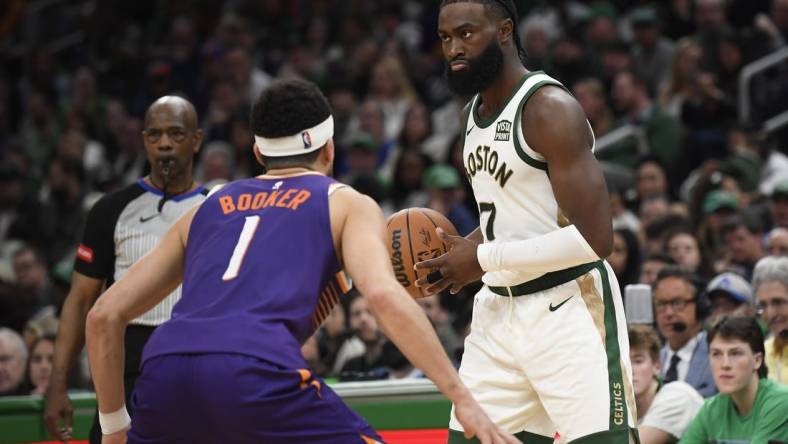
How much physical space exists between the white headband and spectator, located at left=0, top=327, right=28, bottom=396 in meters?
4.57

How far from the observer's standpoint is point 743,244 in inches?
340

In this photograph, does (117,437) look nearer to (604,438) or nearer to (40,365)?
(604,438)

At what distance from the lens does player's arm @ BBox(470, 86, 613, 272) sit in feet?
14.2

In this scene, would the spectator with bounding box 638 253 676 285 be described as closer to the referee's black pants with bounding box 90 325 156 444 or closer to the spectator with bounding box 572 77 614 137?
the spectator with bounding box 572 77 614 137

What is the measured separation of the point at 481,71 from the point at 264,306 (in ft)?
4.43

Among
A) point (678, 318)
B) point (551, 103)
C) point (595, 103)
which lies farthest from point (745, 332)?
point (595, 103)

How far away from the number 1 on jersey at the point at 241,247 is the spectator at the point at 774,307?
3.64 metres

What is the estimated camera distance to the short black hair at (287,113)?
13.4 feet

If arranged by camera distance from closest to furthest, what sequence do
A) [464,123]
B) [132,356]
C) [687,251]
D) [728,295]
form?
[464,123] < [132,356] < [728,295] < [687,251]

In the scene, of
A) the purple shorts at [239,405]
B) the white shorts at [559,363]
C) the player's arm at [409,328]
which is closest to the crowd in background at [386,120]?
the white shorts at [559,363]

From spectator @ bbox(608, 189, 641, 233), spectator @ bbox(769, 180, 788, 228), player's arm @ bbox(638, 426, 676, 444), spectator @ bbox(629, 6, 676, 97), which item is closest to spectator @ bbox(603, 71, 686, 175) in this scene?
spectator @ bbox(629, 6, 676, 97)

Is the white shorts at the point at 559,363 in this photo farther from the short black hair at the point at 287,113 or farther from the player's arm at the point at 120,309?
the player's arm at the point at 120,309

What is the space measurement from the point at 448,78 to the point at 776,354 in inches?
116

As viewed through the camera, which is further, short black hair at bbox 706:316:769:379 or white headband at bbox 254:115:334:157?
short black hair at bbox 706:316:769:379
